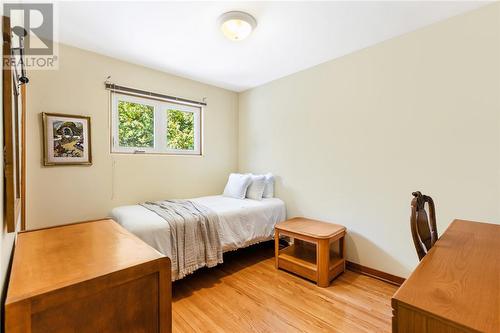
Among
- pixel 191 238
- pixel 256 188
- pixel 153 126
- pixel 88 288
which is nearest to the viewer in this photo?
pixel 88 288

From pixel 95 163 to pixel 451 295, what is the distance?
2.89 metres

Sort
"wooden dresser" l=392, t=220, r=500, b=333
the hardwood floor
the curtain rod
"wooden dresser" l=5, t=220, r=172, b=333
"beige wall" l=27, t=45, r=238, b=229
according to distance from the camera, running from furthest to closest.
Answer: the curtain rod
"beige wall" l=27, t=45, r=238, b=229
the hardwood floor
"wooden dresser" l=5, t=220, r=172, b=333
"wooden dresser" l=392, t=220, r=500, b=333

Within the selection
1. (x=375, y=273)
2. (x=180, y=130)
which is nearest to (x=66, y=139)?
(x=180, y=130)

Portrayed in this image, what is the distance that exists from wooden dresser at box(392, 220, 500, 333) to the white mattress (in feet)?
5.78

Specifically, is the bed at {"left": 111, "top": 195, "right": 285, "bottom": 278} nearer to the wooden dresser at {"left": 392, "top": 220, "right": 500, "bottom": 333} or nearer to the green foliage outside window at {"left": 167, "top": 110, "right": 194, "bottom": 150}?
the green foliage outside window at {"left": 167, "top": 110, "right": 194, "bottom": 150}

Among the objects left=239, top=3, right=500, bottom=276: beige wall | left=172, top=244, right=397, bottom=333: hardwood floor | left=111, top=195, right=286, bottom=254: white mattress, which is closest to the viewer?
left=172, top=244, right=397, bottom=333: hardwood floor

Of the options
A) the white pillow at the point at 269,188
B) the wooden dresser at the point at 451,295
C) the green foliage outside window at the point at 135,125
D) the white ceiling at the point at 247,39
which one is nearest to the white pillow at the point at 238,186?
the white pillow at the point at 269,188

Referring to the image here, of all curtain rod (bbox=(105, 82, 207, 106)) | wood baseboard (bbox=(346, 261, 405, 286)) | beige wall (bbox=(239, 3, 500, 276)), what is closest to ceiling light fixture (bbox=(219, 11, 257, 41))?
beige wall (bbox=(239, 3, 500, 276))

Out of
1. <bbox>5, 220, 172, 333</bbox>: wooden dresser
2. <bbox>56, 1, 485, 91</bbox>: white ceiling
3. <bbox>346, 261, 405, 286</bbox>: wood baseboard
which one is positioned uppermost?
<bbox>56, 1, 485, 91</bbox>: white ceiling

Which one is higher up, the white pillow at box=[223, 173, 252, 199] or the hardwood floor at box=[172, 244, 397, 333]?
the white pillow at box=[223, 173, 252, 199]

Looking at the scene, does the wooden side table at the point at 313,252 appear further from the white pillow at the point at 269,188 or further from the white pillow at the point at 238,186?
the white pillow at the point at 238,186

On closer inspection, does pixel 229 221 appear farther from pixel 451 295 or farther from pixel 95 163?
pixel 451 295

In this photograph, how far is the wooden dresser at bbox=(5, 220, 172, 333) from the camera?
0.75 metres

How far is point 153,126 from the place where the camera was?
9.82 ft
